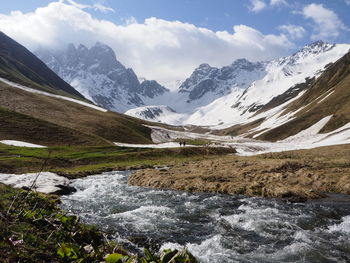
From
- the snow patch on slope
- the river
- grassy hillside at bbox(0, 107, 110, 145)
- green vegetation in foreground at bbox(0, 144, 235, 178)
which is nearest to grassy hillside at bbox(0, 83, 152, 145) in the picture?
grassy hillside at bbox(0, 107, 110, 145)

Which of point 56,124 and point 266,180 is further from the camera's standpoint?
point 56,124

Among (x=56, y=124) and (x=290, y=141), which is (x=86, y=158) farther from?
(x=290, y=141)

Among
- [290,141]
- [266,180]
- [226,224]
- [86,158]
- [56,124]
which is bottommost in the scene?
[86,158]

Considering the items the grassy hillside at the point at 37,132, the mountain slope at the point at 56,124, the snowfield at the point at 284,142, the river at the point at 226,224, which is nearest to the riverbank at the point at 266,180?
the river at the point at 226,224

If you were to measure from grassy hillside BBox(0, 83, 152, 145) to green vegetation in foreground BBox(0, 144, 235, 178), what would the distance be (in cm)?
1896

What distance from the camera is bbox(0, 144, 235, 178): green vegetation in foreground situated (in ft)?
187

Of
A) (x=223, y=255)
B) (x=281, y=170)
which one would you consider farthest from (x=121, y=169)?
(x=223, y=255)

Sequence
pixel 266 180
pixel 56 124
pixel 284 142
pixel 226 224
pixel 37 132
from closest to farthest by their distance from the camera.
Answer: pixel 226 224 → pixel 266 180 → pixel 37 132 → pixel 56 124 → pixel 284 142

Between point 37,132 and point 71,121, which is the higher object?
point 71,121

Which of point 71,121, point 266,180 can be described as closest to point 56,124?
point 71,121

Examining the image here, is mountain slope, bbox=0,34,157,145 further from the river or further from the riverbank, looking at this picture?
the river

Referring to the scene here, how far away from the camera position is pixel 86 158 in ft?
238

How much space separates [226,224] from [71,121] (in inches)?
4353

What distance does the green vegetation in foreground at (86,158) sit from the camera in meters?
57.1
